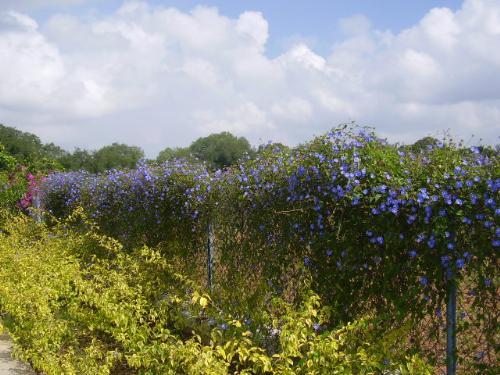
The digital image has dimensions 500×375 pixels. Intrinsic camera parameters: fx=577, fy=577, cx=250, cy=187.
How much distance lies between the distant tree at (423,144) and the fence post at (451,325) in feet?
2.69

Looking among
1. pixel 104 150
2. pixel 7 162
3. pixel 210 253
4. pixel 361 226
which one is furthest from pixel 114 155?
pixel 361 226

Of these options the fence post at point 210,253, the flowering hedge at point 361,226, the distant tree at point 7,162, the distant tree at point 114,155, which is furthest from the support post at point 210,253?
the distant tree at point 114,155

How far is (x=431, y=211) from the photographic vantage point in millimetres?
3254

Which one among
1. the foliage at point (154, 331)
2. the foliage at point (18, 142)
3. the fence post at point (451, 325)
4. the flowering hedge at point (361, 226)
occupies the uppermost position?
the foliage at point (18, 142)

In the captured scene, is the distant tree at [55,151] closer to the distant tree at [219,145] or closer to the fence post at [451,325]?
the distant tree at [219,145]

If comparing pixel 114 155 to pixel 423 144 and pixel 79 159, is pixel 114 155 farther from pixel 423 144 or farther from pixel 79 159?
pixel 423 144

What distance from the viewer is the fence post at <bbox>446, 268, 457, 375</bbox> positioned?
3.32 meters

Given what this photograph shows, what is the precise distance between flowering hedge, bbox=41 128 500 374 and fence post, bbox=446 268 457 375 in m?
0.06

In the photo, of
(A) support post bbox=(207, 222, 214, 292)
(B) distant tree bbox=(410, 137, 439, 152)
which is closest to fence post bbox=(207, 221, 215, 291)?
Answer: (A) support post bbox=(207, 222, 214, 292)

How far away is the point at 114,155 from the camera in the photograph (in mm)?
63312

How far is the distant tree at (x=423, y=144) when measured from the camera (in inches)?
142

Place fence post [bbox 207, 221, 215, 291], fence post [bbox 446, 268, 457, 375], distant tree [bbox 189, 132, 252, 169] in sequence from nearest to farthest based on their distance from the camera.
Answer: fence post [bbox 446, 268, 457, 375] < fence post [bbox 207, 221, 215, 291] < distant tree [bbox 189, 132, 252, 169]

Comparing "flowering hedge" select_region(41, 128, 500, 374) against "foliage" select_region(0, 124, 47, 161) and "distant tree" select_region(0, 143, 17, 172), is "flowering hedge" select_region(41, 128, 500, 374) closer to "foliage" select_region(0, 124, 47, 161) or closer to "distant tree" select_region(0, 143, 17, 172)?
"distant tree" select_region(0, 143, 17, 172)

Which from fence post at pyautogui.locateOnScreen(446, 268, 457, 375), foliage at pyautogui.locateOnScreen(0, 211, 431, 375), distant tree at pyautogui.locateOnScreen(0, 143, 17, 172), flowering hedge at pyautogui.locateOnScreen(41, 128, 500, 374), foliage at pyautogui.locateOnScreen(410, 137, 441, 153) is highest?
distant tree at pyautogui.locateOnScreen(0, 143, 17, 172)
